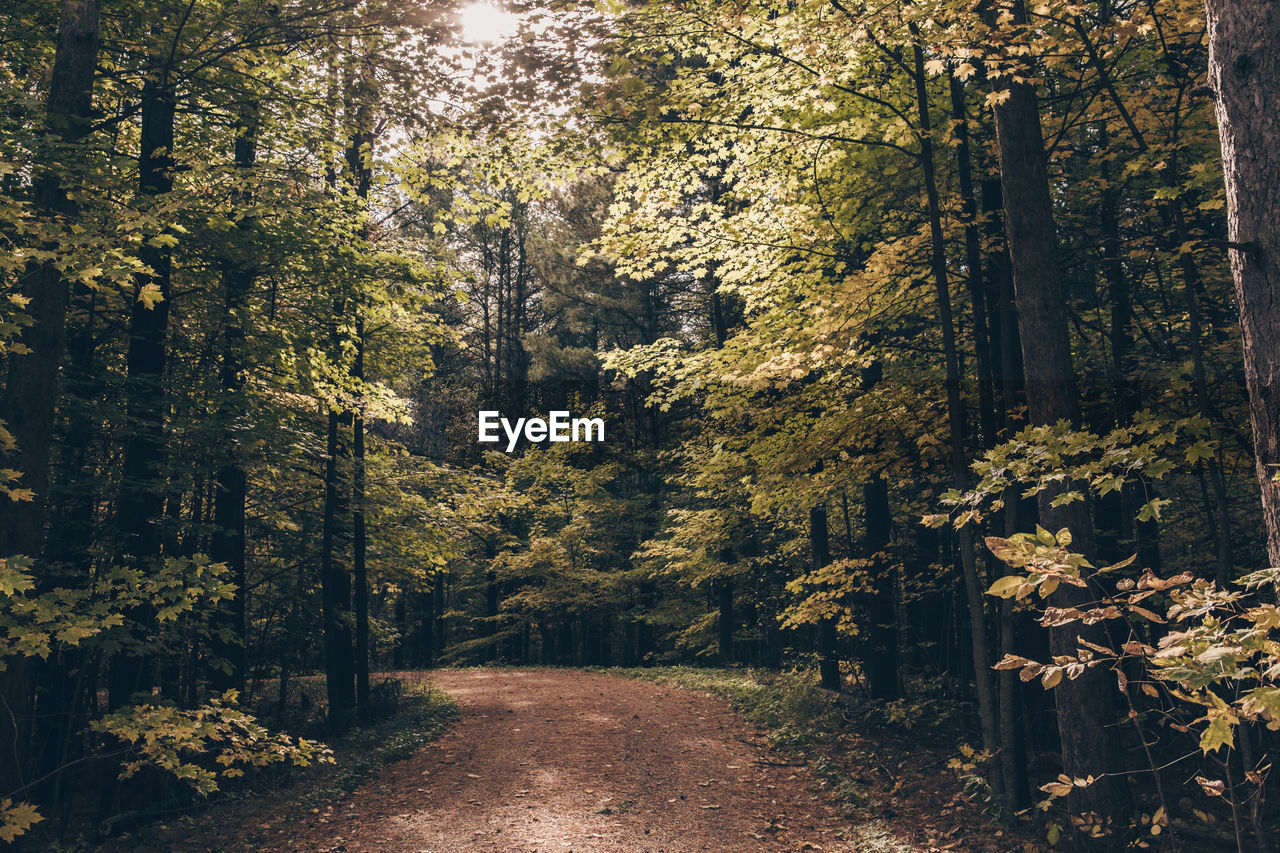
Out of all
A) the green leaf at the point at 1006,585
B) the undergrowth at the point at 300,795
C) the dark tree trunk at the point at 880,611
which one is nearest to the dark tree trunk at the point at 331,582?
the undergrowth at the point at 300,795

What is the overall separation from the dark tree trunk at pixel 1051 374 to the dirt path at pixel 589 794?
2383mm

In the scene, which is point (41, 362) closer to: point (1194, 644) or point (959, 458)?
point (1194, 644)

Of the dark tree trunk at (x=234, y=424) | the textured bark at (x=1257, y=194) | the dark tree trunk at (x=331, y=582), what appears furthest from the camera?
the dark tree trunk at (x=331, y=582)

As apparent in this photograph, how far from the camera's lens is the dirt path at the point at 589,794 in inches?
276

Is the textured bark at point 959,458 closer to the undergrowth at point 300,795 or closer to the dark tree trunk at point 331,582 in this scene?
the undergrowth at point 300,795

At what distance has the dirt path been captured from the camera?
7012 millimetres

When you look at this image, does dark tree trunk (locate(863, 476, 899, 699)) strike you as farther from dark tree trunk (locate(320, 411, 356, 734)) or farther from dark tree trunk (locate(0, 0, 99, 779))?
dark tree trunk (locate(0, 0, 99, 779))

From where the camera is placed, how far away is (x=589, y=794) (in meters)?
8.41

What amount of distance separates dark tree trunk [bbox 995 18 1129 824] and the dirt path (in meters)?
2.38

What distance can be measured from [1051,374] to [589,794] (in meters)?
6.86

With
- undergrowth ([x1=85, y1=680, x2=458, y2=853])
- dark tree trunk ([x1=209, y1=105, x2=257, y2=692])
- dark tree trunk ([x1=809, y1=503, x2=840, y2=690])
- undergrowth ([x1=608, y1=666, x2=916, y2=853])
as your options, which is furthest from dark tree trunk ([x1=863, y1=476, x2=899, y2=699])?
dark tree trunk ([x1=209, y1=105, x2=257, y2=692])

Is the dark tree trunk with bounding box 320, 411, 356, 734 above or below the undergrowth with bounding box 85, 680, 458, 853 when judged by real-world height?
Result: above

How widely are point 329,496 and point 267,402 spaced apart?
1.90 meters

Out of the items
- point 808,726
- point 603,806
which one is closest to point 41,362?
point 603,806
